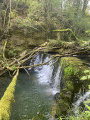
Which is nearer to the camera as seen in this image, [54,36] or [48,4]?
[48,4]

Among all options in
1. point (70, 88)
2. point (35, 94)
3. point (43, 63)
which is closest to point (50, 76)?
point (35, 94)

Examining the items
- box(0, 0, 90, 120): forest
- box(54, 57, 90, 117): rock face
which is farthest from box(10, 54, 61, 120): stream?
box(54, 57, 90, 117): rock face

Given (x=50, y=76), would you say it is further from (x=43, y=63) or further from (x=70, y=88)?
(x=70, y=88)

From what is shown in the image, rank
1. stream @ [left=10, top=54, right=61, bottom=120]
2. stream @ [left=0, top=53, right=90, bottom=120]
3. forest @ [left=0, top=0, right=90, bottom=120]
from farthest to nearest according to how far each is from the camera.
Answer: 1. stream @ [left=10, top=54, right=61, bottom=120]
2. stream @ [left=0, top=53, right=90, bottom=120]
3. forest @ [left=0, top=0, right=90, bottom=120]

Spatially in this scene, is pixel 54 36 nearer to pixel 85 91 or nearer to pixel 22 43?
pixel 22 43

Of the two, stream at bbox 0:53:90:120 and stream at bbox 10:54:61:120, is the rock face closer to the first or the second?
stream at bbox 0:53:90:120

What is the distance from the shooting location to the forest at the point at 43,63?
4133 mm

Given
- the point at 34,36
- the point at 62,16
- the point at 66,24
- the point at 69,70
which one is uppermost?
the point at 62,16

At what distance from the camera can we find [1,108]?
6.43 feet

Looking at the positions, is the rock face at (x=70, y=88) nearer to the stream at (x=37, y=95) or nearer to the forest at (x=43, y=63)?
the forest at (x=43, y=63)

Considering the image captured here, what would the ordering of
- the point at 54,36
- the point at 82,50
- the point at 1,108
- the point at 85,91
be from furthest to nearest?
the point at 54,36
the point at 82,50
the point at 85,91
the point at 1,108

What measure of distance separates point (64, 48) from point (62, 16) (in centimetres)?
511

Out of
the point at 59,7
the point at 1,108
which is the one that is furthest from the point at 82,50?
the point at 59,7

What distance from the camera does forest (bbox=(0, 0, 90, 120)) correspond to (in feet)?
13.6
